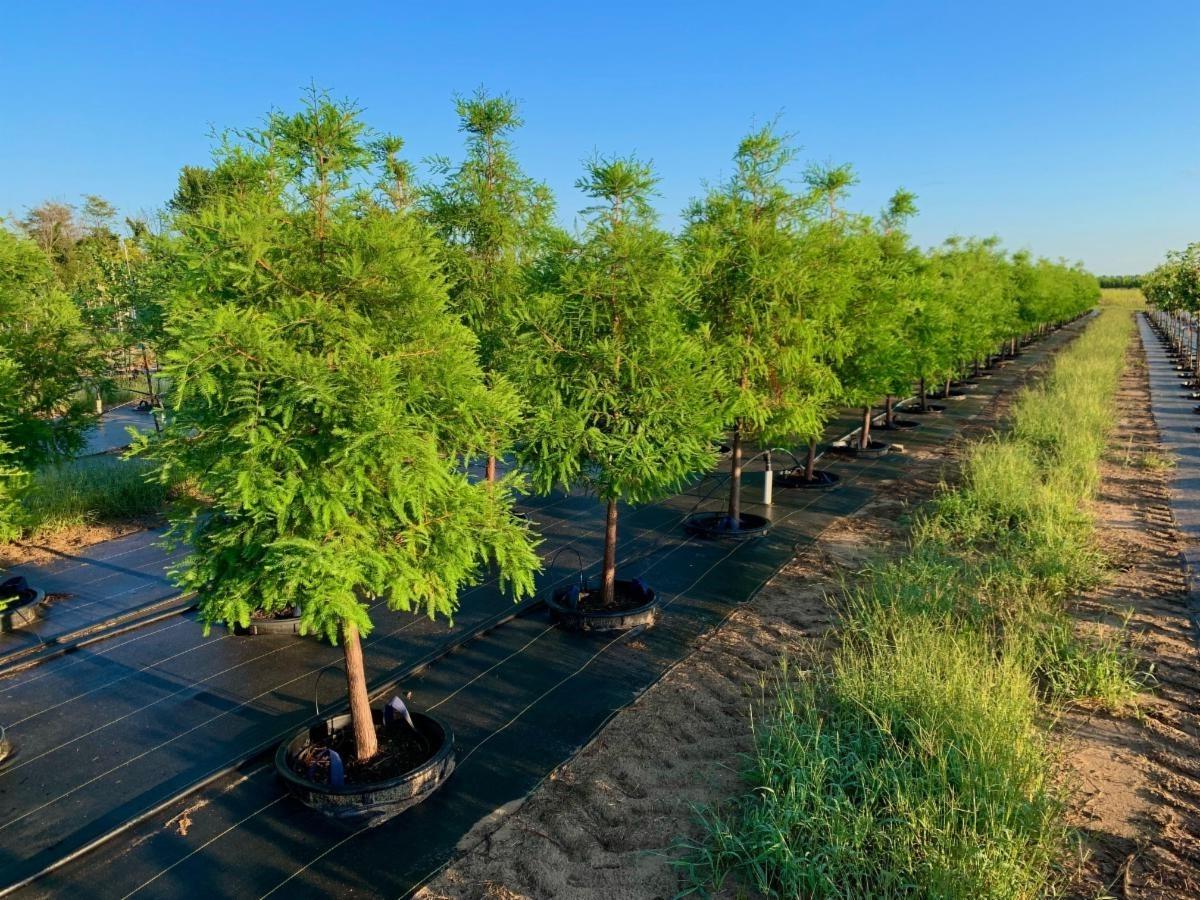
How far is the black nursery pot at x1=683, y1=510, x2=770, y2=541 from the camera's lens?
33.4ft

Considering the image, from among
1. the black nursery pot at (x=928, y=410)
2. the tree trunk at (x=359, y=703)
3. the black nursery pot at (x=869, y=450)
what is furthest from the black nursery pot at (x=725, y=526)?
the black nursery pot at (x=928, y=410)

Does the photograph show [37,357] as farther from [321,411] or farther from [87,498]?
[321,411]

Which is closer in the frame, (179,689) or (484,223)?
(179,689)

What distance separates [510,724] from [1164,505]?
10.8m

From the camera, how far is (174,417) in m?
4.07

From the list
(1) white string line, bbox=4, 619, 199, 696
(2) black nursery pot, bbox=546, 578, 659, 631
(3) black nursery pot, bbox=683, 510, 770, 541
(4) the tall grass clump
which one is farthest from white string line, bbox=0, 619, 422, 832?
(3) black nursery pot, bbox=683, 510, 770, 541

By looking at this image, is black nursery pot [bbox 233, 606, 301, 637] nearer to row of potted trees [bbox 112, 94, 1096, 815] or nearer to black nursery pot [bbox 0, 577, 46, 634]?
row of potted trees [bbox 112, 94, 1096, 815]

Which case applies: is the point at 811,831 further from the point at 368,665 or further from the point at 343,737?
the point at 368,665

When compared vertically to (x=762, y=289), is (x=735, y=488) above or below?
below

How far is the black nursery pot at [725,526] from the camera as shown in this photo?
33.4ft

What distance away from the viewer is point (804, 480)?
1304cm

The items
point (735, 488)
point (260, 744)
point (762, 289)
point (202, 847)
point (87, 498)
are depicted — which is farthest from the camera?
point (87, 498)

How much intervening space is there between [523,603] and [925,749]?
422 centimetres

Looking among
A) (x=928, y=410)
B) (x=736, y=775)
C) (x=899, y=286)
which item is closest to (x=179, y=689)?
(x=736, y=775)
